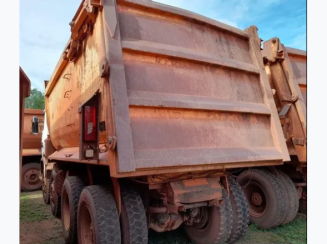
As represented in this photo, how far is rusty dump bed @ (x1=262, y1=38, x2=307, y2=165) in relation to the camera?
3822 mm

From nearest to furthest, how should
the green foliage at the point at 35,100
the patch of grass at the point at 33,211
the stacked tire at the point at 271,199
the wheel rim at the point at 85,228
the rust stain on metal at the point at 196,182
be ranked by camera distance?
the rust stain on metal at the point at 196,182
the wheel rim at the point at 85,228
the stacked tire at the point at 271,199
the patch of grass at the point at 33,211
the green foliage at the point at 35,100

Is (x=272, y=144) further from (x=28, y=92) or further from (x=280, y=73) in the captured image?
(x=28, y=92)

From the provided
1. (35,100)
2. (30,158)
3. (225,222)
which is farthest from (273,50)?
(35,100)

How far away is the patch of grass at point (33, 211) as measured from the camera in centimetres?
532

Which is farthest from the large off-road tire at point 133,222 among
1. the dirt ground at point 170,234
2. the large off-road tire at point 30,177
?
the large off-road tire at point 30,177

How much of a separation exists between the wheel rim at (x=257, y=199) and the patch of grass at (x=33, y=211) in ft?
12.9

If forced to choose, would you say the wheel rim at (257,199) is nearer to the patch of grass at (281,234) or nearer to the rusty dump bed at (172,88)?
the patch of grass at (281,234)

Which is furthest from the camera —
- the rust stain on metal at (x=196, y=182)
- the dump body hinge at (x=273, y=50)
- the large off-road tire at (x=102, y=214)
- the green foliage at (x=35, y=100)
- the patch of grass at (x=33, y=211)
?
the green foliage at (x=35, y=100)

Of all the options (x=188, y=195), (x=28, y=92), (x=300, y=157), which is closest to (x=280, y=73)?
(x=300, y=157)

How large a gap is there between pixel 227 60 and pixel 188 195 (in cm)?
167

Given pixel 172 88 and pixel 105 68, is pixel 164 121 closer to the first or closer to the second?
pixel 172 88

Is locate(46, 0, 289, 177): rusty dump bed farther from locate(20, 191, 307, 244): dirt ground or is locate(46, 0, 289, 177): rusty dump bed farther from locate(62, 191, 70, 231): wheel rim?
locate(20, 191, 307, 244): dirt ground

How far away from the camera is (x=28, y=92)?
85.8 inches

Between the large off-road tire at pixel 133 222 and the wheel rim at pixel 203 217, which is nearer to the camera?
the large off-road tire at pixel 133 222
